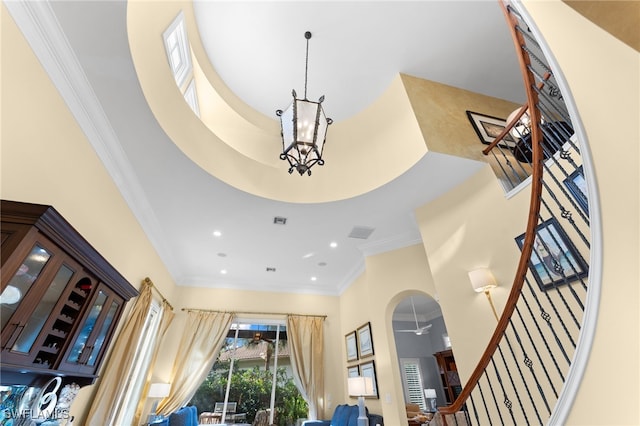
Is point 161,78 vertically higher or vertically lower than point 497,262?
higher

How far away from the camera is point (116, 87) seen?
2602mm

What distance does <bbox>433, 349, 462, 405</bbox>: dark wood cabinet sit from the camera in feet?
25.0

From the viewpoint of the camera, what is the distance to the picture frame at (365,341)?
5.19 m

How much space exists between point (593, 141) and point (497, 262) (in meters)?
1.99

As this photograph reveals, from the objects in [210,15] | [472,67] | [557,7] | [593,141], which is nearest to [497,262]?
[593,141]

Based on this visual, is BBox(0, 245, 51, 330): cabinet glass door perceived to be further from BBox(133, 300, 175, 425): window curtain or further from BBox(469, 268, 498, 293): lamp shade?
BBox(133, 300, 175, 425): window curtain

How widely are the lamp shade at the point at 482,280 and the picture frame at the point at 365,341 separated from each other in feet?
9.05

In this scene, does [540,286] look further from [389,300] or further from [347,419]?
[347,419]

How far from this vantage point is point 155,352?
5.30 metres

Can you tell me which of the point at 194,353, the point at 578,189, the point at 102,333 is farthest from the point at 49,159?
the point at 194,353

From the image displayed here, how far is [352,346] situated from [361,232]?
2.67m

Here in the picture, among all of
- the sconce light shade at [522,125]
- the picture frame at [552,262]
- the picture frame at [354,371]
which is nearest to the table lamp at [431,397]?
the picture frame at [354,371]

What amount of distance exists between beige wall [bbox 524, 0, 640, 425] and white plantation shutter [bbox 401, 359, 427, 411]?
8220 millimetres

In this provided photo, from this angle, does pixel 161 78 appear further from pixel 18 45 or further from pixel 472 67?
pixel 472 67
